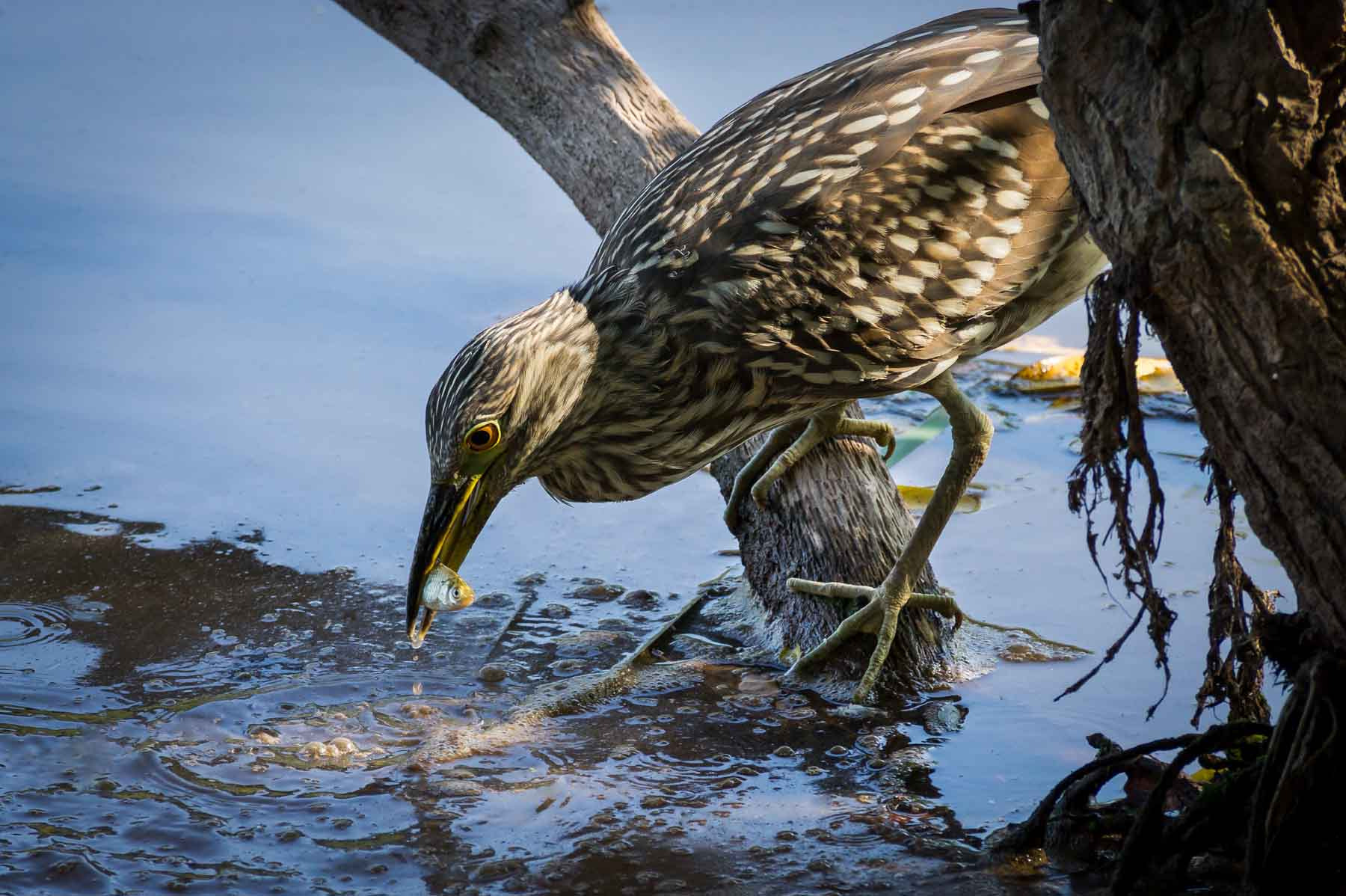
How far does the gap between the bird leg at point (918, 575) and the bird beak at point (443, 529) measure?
0.88 meters

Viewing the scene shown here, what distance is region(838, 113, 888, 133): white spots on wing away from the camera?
2896mm

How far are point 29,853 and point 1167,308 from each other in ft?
6.96

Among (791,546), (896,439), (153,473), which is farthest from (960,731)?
(153,473)

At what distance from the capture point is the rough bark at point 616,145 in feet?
11.0

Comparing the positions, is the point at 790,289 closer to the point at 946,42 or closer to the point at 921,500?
the point at 946,42

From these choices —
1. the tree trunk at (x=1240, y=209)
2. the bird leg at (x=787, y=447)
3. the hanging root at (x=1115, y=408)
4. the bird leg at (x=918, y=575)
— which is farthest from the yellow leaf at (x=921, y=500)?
the tree trunk at (x=1240, y=209)

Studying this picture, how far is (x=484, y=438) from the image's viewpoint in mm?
2713

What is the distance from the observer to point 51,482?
414 centimetres

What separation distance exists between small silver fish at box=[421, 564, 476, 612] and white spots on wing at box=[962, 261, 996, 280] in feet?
4.08

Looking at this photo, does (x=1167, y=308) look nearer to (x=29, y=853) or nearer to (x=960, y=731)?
(x=960, y=731)

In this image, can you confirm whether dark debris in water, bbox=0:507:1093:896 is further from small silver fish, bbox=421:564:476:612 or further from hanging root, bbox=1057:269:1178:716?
hanging root, bbox=1057:269:1178:716

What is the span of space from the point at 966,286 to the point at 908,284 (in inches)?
5.3

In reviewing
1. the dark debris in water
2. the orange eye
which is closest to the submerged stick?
the dark debris in water

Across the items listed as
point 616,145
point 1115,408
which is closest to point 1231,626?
point 1115,408
